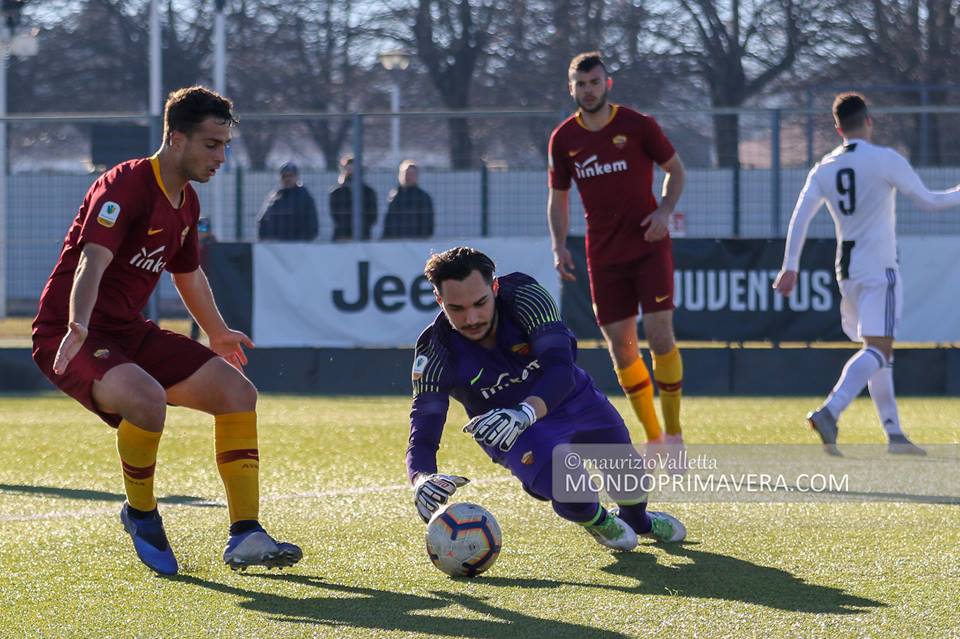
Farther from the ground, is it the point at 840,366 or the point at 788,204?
the point at 788,204

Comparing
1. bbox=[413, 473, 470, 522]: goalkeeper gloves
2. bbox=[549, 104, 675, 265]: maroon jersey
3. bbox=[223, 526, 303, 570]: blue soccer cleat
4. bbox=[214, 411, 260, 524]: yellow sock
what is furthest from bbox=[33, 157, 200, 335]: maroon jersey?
bbox=[549, 104, 675, 265]: maroon jersey

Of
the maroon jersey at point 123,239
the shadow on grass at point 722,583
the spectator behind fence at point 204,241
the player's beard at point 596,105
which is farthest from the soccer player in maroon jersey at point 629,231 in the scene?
the spectator behind fence at point 204,241

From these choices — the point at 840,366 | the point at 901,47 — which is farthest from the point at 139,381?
the point at 901,47

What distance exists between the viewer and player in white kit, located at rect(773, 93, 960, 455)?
887cm

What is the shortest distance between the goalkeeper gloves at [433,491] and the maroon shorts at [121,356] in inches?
46.1

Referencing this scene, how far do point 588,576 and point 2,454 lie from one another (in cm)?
538

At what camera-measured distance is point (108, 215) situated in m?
5.41

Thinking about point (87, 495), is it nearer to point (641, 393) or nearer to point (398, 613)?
point (641, 393)

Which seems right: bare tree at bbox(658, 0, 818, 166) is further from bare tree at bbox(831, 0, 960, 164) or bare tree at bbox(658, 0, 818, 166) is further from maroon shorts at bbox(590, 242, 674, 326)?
maroon shorts at bbox(590, 242, 674, 326)

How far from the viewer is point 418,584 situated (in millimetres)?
5250

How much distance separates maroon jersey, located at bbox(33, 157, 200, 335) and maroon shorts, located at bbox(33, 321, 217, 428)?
0.05 m

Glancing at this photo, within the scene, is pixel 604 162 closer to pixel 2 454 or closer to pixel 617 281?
pixel 617 281

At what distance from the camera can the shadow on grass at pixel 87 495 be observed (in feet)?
23.9

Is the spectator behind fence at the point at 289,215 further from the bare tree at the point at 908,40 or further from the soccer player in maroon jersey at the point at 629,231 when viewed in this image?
the bare tree at the point at 908,40
